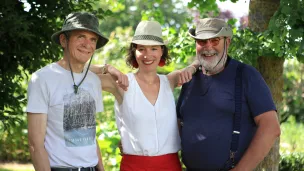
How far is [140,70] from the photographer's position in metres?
4.10

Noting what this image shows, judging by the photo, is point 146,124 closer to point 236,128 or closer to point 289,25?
point 236,128

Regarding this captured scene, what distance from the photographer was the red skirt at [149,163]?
12.8 ft

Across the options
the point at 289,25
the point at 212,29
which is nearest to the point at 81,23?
the point at 212,29

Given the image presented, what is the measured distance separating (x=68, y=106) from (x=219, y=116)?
1.10 meters

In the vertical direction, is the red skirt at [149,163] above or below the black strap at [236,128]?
below

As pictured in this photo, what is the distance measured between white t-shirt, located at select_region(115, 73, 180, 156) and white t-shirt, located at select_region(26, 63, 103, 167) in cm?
46

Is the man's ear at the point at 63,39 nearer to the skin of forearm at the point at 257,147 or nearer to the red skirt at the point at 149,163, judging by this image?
the red skirt at the point at 149,163

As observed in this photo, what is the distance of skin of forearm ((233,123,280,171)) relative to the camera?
370 centimetres

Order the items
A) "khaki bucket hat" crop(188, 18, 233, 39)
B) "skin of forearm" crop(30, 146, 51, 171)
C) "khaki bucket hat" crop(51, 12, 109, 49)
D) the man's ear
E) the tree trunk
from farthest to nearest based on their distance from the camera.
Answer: the tree trunk
"khaki bucket hat" crop(188, 18, 233, 39)
the man's ear
"khaki bucket hat" crop(51, 12, 109, 49)
"skin of forearm" crop(30, 146, 51, 171)

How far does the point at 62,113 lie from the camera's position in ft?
11.2

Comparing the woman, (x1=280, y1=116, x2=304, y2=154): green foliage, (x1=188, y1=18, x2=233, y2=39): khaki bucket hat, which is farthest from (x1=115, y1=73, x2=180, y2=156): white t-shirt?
(x1=280, y1=116, x2=304, y2=154): green foliage

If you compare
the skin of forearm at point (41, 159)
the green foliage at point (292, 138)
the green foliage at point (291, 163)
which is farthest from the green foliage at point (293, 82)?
the skin of forearm at point (41, 159)

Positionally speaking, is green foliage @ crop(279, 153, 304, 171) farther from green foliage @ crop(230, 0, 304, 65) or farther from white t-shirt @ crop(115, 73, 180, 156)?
white t-shirt @ crop(115, 73, 180, 156)

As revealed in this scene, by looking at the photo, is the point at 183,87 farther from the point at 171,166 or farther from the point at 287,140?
the point at 287,140
